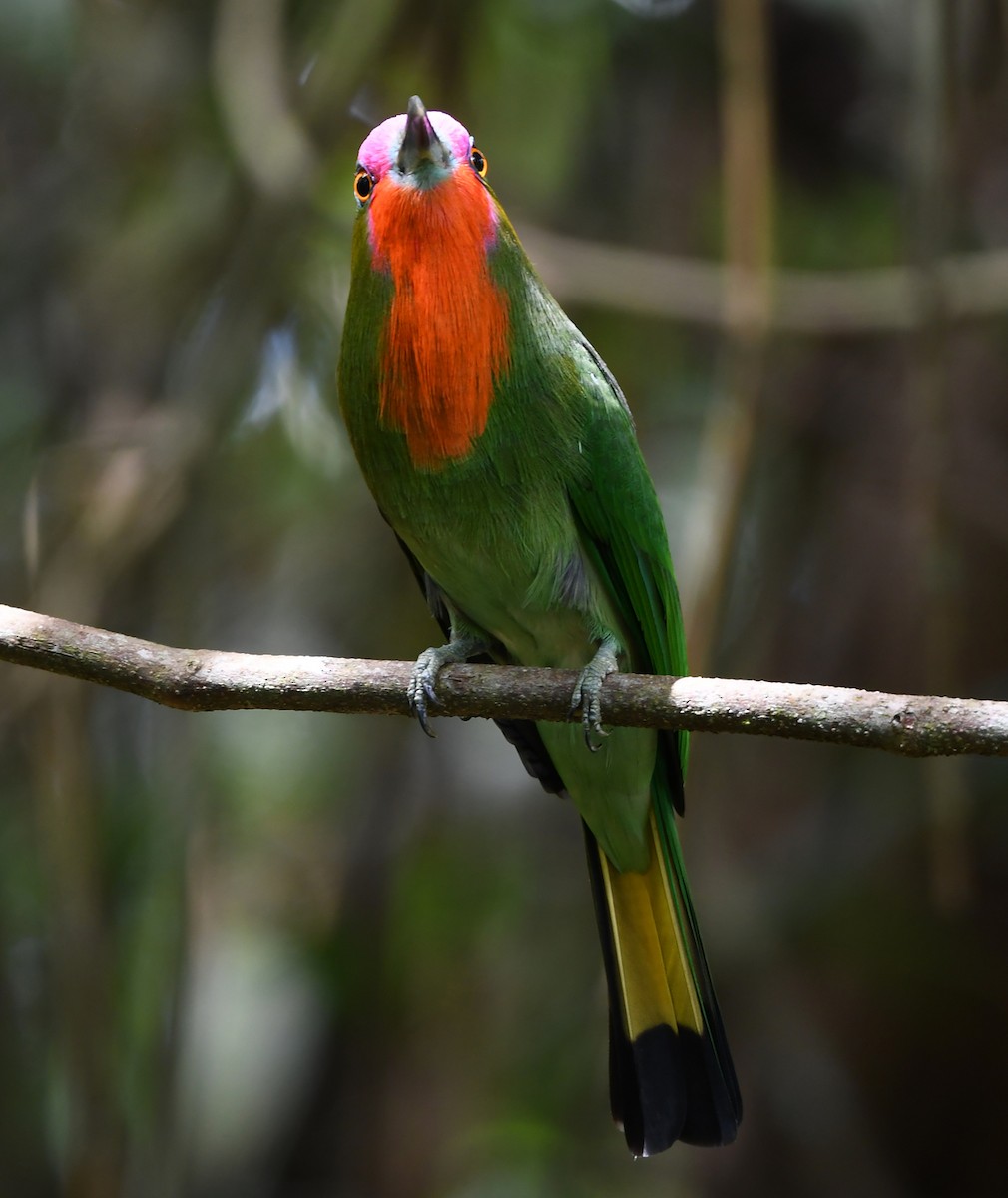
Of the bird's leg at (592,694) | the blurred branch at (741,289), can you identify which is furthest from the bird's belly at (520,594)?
the blurred branch at (741,289)

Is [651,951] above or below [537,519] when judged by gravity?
below

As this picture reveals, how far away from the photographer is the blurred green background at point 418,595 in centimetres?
385

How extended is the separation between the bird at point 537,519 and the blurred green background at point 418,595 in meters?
0.92

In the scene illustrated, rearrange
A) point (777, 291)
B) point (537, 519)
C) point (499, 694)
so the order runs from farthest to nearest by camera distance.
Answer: point (777, 291)
point (537, 519)
point (499, 694)

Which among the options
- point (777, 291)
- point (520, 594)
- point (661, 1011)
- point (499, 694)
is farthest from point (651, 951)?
point (777, 291)

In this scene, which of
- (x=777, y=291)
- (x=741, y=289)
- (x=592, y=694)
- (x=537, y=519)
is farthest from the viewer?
(x=777, y=291)

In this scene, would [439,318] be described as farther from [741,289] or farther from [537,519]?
[741,289]

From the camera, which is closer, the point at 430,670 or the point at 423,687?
the point at 423,687

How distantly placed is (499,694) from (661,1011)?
100cm

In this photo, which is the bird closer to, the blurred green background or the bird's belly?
the bird's belly

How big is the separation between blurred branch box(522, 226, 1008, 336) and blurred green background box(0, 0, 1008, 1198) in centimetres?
2

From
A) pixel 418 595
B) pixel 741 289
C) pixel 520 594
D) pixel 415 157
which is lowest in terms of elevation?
pixel 520 594

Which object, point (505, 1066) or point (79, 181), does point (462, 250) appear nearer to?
point (79, 181)

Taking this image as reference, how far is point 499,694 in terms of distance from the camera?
2.24 m
